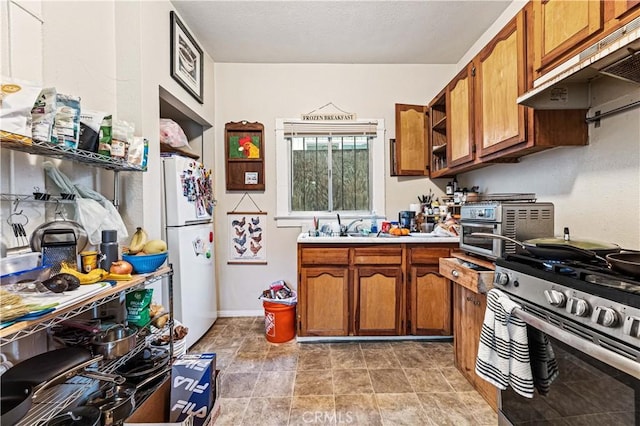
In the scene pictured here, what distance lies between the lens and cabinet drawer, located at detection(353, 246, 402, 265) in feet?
7.91

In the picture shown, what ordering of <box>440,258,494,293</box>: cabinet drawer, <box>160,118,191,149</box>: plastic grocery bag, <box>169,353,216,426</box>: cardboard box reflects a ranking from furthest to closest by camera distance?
<box>160,118,191,149</box>: plastic grocery bag
<box>440,258,494,293</box>: cabinet drawer
<box>169,353,216,426</box>: cardboard box

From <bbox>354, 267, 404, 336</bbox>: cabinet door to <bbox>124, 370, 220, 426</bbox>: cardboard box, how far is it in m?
1.29

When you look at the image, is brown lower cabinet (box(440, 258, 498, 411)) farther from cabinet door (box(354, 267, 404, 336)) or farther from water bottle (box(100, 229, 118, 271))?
water bottle (box(100, 229, 118, 271))

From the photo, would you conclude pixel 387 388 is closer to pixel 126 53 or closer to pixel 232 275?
pixel 232 275

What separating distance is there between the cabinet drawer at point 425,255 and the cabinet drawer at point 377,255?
124mm

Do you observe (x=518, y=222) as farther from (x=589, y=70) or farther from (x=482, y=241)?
(x=589, y=70)

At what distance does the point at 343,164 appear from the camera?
3145mm

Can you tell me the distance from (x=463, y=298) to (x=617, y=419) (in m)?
1.00

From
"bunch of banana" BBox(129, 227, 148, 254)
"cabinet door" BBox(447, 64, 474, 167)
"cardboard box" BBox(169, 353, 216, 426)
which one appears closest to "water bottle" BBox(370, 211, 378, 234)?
"cabinet door" BBox(447, 64, 474, 167)

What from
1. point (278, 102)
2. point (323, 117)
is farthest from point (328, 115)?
point (278, 102)

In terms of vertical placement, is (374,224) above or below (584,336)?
above

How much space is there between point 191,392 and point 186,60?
2.41 metres

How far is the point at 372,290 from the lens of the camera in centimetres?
242

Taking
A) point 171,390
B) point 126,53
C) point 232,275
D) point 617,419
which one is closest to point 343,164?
point 232,275
